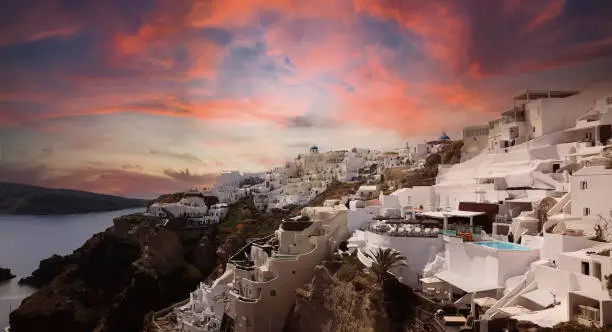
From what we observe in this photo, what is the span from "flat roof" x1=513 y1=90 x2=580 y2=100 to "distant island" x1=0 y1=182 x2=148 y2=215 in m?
48.6

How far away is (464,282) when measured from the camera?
13.0 metres

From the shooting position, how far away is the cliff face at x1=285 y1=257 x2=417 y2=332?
12.6 m

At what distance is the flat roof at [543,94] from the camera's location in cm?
2344

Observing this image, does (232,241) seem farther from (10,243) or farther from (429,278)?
(10,243)

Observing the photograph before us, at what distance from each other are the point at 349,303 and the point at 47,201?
58348 mm

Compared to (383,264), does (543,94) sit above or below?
above

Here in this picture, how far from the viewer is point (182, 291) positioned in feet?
108

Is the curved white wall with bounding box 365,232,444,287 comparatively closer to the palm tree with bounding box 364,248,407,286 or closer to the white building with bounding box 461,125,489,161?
the palm tree with bounding box 364,248,407,286

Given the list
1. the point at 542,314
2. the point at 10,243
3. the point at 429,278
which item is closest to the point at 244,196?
the point at 10,243

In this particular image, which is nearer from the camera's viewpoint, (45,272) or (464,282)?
(464,282)

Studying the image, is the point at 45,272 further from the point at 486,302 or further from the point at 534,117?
the point at 534,117

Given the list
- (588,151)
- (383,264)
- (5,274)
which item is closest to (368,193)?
(588,151)

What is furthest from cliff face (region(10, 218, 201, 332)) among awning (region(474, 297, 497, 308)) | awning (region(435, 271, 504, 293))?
awning (region(474, 297, 497, 308))

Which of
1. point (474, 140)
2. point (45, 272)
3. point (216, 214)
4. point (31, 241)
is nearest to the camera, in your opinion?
point (474, 140)
